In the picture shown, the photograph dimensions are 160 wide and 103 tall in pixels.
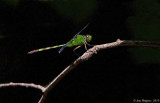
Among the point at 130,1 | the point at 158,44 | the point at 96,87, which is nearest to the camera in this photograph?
the point at 158,44

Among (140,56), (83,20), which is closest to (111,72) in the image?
(140,56)

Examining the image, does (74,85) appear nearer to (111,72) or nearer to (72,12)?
(111,72)

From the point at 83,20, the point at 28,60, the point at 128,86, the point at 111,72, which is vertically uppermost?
the point at 83,20

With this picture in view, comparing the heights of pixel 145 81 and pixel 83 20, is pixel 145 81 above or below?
below

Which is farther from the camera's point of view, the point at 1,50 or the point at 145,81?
the point at 1,50
